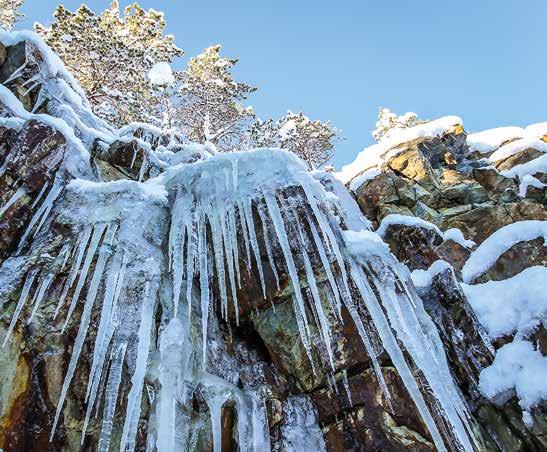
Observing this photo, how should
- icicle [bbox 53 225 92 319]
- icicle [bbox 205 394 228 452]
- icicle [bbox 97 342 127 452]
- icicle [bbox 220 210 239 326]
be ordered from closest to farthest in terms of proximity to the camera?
1. icicle [bbox 97 342 127 452]
2. icicle [bbox 205 394 228 452]
3. icicle [bbox 53 225 92 319]
4. icicle [bbox 220 210 239 326]

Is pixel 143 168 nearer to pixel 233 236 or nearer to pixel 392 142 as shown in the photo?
pixel 233 236

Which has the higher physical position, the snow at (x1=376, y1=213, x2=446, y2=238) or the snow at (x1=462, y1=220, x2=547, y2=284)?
the snow at (x1=376, y1=213, x2=446, y2=238)

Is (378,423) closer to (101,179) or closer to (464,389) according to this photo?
(464,389)

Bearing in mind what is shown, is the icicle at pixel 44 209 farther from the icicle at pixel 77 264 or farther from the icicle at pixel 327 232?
the icicle at pixel 327 232

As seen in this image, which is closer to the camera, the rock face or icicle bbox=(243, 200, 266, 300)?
the rock face

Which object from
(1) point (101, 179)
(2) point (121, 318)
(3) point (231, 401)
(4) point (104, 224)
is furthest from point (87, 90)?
Answer: (3) point (231, 401)

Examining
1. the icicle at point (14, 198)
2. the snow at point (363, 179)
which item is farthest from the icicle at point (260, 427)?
the snow at point (363, 179)

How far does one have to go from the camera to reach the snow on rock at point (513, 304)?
5121 millimetres

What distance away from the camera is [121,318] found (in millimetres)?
4410

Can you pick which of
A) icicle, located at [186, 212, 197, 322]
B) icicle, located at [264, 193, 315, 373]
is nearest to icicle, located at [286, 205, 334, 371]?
icicle, located at [264, 193, 315, 373]

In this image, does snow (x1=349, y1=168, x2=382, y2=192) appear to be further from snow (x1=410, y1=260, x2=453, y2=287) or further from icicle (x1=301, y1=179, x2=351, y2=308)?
icicle (x1=301, y1=179, x2=351, y2=308)

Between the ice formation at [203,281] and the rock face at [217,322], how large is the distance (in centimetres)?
2

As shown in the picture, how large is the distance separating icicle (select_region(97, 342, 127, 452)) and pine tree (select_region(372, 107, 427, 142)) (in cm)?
2029

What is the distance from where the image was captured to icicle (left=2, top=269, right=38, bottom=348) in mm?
4258
